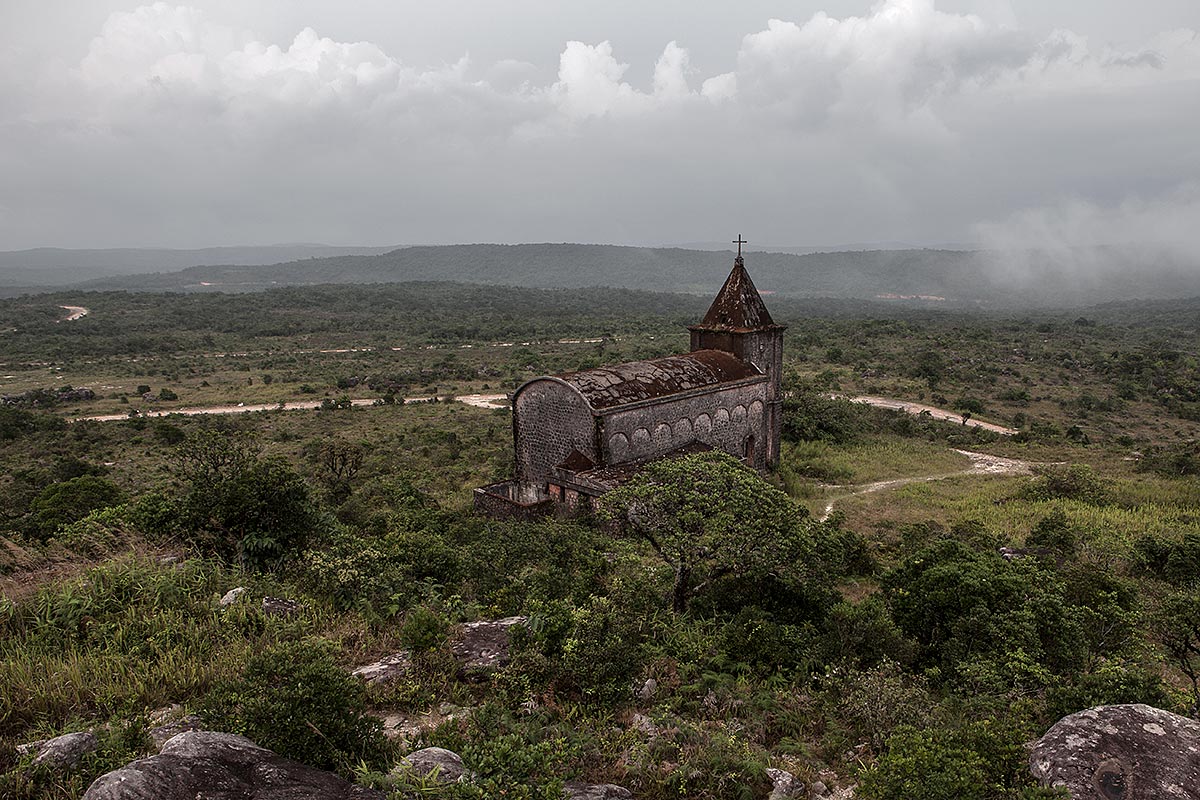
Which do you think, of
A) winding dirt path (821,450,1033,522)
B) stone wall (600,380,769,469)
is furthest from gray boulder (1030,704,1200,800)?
winding dirt path (821,450,1033,522)

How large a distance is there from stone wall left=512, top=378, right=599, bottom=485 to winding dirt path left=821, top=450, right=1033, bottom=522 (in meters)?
8.49

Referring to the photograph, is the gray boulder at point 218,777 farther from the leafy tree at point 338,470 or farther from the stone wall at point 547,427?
the leafy tree at point 338,470

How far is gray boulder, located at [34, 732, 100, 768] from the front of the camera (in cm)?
492

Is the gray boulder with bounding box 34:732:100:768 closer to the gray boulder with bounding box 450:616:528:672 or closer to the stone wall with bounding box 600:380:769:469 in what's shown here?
the gray boulder with bounding box 450:616:528:672

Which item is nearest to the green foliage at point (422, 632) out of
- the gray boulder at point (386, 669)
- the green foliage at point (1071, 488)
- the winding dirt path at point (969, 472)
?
the gray boulder at point (386, 669)

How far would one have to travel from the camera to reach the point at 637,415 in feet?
66.2

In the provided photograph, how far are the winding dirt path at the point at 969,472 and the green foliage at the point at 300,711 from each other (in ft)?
61.6

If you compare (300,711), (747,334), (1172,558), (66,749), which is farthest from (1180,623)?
(747,334)

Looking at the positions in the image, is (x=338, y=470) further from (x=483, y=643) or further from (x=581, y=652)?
(x=581, y=652)

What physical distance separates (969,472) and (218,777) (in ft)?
99.3

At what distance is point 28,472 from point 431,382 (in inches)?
1178

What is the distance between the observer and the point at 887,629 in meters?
9.68

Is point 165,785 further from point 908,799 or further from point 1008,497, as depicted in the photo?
point 1008,497

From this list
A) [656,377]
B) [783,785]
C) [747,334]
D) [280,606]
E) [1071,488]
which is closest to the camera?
[783,785]
